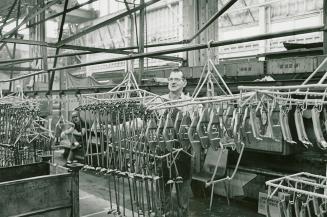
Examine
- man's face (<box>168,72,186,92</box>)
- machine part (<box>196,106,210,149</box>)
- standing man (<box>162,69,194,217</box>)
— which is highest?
man's face (<box>168,72,186,92</box>)

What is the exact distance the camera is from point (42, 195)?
3.26 m

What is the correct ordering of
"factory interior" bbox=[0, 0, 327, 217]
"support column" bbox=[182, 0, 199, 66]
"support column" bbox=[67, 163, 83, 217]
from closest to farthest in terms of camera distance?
1. "factory interior" bbox=[0, 0, 327, 217]
2. "support column" bbox=[67, 163, 83, 217]
3. "support column" bbox=[182, 0, 199, 66]

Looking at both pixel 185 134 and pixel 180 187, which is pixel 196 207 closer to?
pixel 180 187

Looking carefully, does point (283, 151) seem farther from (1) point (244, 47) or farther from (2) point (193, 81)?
(1) point (244, 47)

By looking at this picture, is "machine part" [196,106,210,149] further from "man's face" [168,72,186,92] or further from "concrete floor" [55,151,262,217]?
"concrete floor" [55,151,262,217]

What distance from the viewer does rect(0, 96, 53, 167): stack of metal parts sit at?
5281 millimetres

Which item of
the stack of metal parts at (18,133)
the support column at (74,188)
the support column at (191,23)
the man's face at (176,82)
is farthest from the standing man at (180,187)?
the support column at (191,23)

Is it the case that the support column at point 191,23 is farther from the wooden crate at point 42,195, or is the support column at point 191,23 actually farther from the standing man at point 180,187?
the wooden crate at point 42,195

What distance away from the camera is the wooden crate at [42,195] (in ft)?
10.1

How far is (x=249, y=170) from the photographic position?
5.70m

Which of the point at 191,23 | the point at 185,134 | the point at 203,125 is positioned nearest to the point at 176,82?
the point at 185,134

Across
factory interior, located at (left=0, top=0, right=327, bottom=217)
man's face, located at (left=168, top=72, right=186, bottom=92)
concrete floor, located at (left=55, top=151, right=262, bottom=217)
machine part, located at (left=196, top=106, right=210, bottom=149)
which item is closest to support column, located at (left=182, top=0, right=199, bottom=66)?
factory interior, located at (left=0, top=0, right=327, bottom=217)

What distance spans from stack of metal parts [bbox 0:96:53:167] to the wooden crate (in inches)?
80.0

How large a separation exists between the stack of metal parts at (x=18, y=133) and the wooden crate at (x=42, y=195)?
6.67ft
